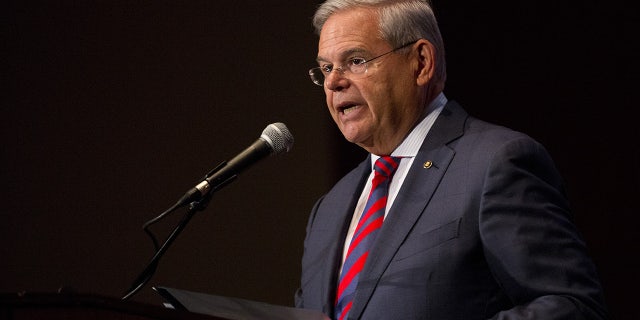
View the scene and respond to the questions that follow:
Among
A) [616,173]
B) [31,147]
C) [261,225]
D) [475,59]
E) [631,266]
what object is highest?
[31,147]

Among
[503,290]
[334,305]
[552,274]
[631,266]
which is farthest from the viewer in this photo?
[631,266]

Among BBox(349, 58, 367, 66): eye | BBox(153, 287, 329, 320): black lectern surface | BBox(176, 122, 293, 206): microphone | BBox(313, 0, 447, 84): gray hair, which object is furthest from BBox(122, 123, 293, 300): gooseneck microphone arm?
BBox(313, 0, 447, 84): gray hair

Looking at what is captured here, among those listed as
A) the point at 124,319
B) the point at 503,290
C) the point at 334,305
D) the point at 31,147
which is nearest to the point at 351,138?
the point at 334,305

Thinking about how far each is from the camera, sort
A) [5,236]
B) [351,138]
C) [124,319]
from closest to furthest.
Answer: [124,319], [351,138], [5,236]

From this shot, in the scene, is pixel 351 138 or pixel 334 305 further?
pixel 351 138

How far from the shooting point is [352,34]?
2.26 m

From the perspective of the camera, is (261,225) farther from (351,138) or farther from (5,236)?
(351,138)

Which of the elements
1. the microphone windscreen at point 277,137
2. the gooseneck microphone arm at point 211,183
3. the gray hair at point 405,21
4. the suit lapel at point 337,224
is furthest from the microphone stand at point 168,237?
the gray hair at point 405,21

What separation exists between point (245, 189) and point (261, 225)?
172 millimetres

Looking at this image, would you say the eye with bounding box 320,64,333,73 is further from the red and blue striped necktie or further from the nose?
the red and blue striped necktie

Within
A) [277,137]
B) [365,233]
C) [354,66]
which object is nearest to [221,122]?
[354,66]

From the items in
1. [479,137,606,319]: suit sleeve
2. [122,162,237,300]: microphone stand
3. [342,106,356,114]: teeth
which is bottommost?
[479,137,606,319]: suit sleeve

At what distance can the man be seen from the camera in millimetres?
1771

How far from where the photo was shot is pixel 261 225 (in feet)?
11.3
